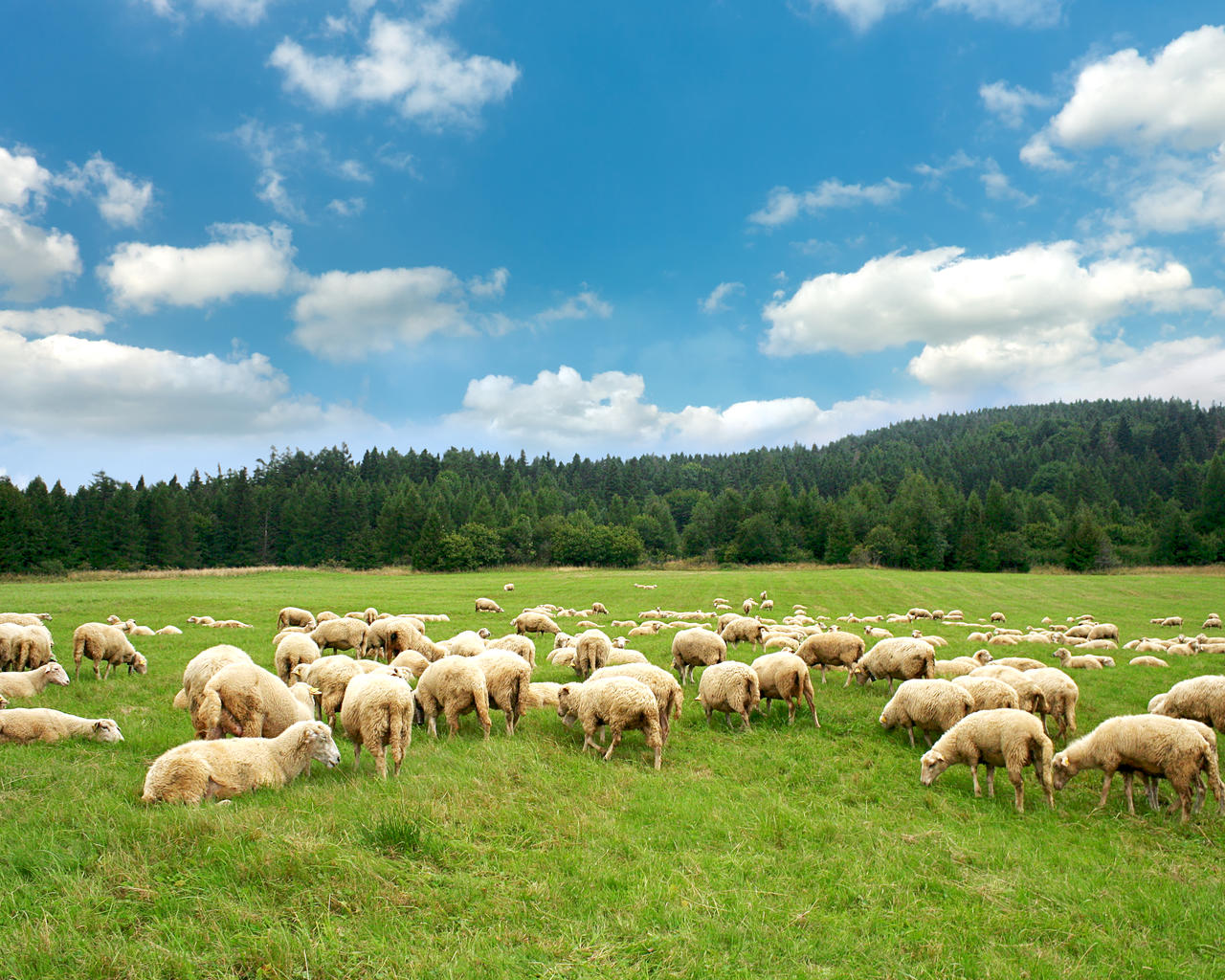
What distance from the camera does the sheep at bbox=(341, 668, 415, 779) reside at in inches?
355

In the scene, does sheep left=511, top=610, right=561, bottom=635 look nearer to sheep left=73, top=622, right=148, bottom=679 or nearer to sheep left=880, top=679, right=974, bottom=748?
sheep left=73, top=622, right=148, bottom=679

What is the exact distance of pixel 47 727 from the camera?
10.5 metres

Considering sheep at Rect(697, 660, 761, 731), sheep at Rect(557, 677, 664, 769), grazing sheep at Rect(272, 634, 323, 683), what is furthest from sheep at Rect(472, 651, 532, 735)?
grazing sheep at Rect(272, 634, 323, 683)

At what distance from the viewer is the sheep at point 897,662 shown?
1469 centimetres

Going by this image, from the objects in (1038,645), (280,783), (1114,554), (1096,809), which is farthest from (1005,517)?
(280,783)

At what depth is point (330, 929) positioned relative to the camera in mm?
5184

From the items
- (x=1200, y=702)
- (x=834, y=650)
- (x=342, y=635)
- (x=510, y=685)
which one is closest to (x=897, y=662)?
(x=834, y=650)

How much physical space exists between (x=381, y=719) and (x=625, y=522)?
385ft

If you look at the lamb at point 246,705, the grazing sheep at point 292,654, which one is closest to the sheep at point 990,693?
the lamb at point 246,705

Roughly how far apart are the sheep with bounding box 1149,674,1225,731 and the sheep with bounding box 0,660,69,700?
76.3 ft

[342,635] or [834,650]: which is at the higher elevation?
[342,635]

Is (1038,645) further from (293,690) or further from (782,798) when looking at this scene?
(293,690)

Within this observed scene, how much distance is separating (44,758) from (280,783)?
426 cm

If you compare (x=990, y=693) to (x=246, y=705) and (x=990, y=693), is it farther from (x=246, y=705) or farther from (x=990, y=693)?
(x=246, y=705)
